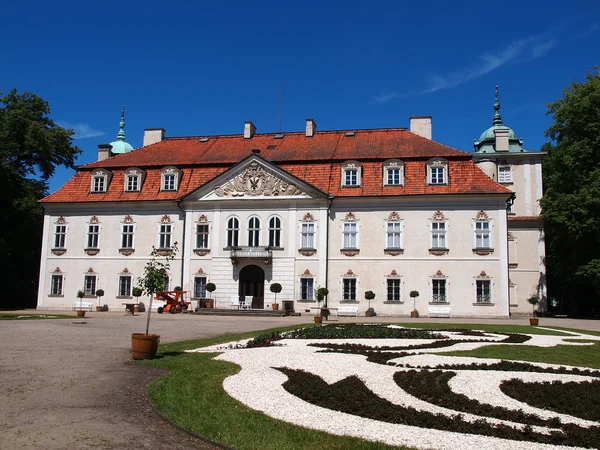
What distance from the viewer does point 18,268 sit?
4500cm

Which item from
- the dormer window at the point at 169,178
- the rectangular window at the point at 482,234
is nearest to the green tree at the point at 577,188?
the rectangular window at the point at 482,234

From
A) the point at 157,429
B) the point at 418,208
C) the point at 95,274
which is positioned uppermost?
the point at 418,208

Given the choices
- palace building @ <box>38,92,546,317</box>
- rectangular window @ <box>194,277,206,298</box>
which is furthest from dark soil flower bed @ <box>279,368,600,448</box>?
rectangular window @ <box>194,277,206,298</box>

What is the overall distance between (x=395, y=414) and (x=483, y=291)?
29.1 metres

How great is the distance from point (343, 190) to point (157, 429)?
3086cm

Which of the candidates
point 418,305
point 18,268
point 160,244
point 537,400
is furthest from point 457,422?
point 18,268

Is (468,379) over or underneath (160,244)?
underneath

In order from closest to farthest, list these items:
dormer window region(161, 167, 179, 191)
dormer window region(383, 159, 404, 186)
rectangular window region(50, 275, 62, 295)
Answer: dormer window region(383, 159, 404, 186)
dormer window region(161, 167, 179, 191)
rectangular window region(50, 275, 62, 295)

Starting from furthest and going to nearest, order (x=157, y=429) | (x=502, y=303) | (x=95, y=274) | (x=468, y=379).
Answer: (x=95, y=274) → (x=502, y=303) → (x=468, y=379) → (x=157, y=429)

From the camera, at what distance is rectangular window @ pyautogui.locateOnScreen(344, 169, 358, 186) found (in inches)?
1490

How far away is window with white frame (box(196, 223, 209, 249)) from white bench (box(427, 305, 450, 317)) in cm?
1528

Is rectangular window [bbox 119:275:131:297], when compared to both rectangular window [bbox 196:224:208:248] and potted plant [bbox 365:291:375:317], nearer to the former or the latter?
rectangular window [bbox 196:224:208:248]

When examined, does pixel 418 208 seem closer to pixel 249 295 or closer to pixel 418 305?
pixel 418 305

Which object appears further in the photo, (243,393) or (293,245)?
(293,245)
